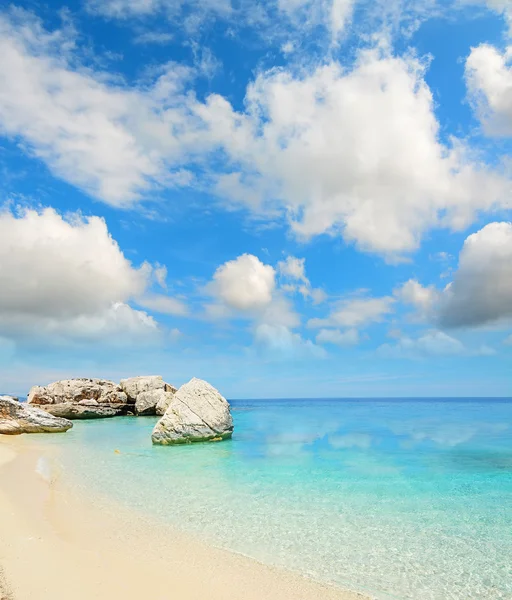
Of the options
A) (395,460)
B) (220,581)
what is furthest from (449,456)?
(220,581)

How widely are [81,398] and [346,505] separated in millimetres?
49479

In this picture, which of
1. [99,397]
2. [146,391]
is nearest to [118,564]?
[146,391]

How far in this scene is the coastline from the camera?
6730 mm

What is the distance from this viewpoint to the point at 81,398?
179 feet

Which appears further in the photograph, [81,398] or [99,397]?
[99,397]

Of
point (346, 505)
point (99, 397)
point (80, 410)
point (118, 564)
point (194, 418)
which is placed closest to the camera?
point (118, 564)

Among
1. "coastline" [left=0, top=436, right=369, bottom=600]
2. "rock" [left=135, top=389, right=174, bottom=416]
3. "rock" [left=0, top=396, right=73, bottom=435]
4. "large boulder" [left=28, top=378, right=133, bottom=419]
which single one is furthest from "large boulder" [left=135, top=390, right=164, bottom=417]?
"coastline" [left=0, top=436, right=369, bottom=600]

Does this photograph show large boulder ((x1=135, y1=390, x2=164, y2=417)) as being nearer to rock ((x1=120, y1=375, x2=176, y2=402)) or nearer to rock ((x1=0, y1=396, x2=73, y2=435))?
rock ((x1=120, y1=375, x2=176, y2=402))

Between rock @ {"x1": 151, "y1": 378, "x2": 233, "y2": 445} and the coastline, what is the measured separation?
1418 cm

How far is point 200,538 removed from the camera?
9.48m

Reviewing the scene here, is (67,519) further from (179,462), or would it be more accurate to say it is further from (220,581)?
(179,462)

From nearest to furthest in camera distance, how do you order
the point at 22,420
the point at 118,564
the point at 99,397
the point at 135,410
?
the point at 118,564
the point at 22,420
the point at 135,410
the point at 99,397

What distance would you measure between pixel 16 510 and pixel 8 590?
5.31 meters

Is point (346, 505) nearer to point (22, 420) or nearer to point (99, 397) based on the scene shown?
point (22, 420)
